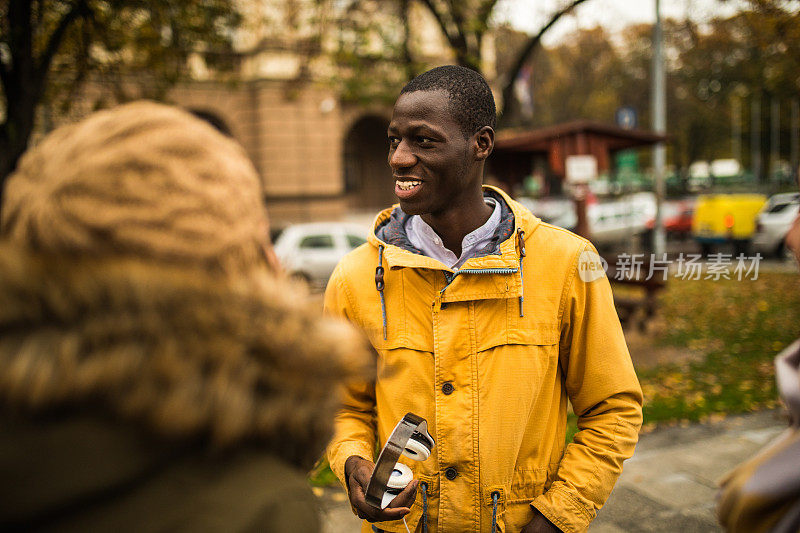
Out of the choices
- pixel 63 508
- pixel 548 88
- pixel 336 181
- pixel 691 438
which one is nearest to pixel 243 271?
pixel 63 508

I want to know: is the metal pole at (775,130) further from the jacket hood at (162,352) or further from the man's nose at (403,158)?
the jacket hood at (162,352)

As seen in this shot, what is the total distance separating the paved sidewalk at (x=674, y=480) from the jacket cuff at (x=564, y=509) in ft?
6.57

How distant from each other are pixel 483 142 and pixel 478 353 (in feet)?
2.33

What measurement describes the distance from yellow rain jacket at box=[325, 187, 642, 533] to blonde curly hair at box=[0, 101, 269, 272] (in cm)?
89

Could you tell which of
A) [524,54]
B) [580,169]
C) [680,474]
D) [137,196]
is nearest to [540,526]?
[137,196]

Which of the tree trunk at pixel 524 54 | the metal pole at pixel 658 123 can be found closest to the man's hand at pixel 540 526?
the tree trunk at pixel 524 54

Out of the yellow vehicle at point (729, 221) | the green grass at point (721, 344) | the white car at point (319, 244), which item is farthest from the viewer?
the yellow vehicle at point (729, 221)

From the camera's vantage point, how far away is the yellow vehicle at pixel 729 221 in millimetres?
19969

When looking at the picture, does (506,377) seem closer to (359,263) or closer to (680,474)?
(359,263)

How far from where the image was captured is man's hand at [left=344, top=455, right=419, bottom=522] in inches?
67.2

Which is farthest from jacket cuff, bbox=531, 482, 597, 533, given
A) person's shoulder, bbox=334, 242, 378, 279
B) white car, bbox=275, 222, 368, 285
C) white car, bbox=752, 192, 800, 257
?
white car, bbox=752, 192, 800, 257

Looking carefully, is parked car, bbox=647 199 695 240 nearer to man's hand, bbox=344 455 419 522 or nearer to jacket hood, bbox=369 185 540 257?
jacket hood, bbox=369 185 540 257

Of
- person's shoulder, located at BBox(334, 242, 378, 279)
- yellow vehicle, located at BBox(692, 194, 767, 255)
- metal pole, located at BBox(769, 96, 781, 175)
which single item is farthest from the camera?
metal pole, located at BBox(769, 96, 781, 175)

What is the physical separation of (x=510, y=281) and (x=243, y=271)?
1.01 meters
